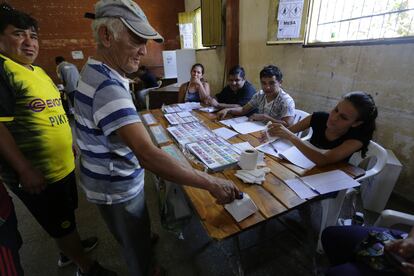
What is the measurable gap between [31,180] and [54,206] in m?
0.21

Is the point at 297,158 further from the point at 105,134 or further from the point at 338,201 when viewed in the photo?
the point at 105,134

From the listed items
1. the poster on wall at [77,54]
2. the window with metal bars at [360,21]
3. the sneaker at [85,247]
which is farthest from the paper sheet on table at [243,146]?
the poster on wall at [77,54]

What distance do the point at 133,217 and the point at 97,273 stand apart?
2.12 ft

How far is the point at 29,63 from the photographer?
1.07 meters

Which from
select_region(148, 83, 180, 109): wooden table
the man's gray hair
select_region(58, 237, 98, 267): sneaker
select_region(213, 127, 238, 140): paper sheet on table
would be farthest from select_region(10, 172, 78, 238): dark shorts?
select_region(148, 83, 180, 109): wooden table

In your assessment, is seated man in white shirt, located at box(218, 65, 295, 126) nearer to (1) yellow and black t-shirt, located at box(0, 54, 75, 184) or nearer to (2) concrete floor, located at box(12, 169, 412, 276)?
Answer: (2) concrete floor, located at box(12, 169, 412, 276)

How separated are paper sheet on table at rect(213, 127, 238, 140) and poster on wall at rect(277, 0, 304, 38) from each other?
5.28ft

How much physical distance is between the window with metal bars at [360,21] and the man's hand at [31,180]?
2540mm

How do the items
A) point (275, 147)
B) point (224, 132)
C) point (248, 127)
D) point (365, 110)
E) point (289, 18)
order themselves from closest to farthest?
1. point (365, 110)
2. point (275, 147)
3. point (224, 132)
4. point (248, 127)
5. point (289, 18)

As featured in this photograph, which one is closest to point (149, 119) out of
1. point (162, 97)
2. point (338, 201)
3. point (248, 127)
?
point (248, 127)

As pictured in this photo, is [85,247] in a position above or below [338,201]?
below

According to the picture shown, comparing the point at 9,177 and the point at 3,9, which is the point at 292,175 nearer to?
the point at 9,177

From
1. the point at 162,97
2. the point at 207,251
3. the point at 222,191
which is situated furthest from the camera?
the point at 162,97

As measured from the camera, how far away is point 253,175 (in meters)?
1.01
